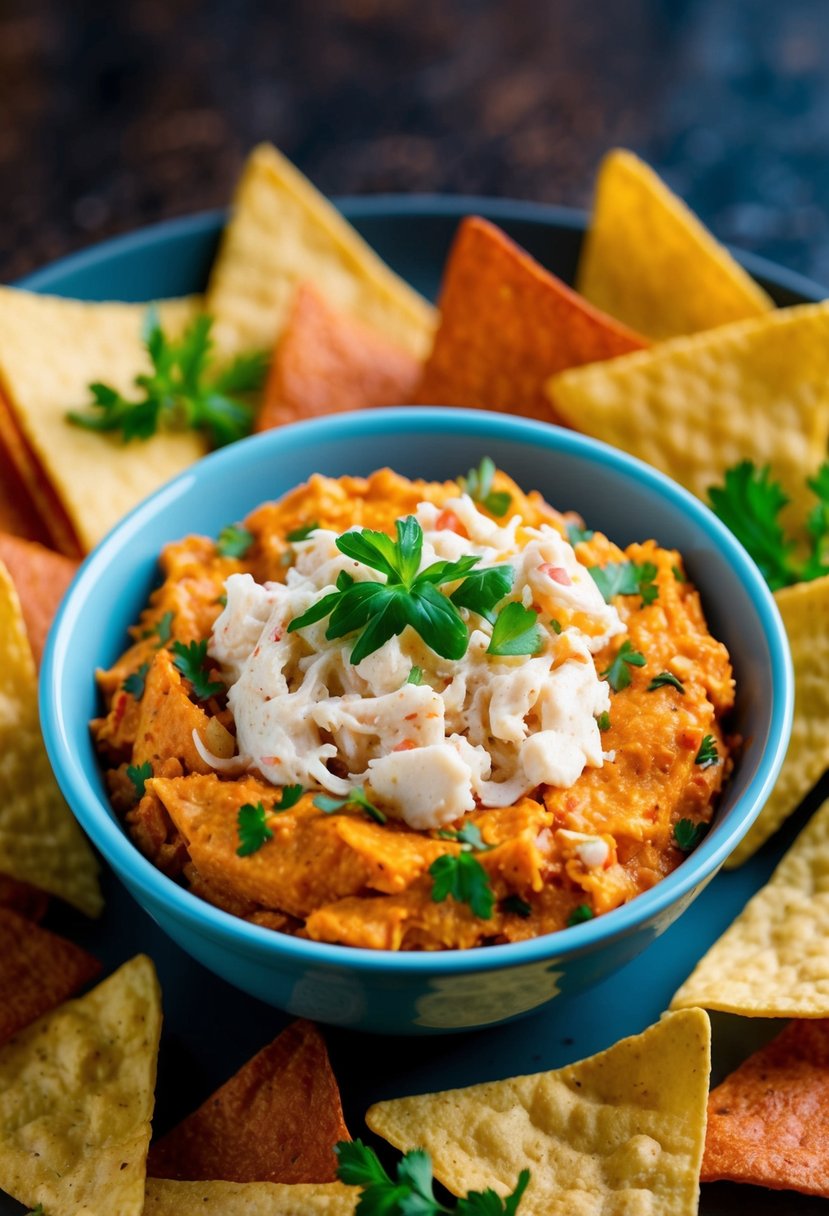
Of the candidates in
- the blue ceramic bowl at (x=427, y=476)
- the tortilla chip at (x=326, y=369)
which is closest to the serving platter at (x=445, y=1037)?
the blue ceramic bowl at (x=427, y=476)

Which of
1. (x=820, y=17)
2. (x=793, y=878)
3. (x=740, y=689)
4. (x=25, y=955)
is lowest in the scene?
(x=25, y=955)

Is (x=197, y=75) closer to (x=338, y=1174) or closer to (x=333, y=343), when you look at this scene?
(x=333, y=343)

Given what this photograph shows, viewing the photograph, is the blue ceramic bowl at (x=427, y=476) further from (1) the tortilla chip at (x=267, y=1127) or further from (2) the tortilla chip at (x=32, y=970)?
(2) the tortilla chip at (x=32, y=970)

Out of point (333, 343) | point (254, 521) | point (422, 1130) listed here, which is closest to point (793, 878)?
point (422, 1130)

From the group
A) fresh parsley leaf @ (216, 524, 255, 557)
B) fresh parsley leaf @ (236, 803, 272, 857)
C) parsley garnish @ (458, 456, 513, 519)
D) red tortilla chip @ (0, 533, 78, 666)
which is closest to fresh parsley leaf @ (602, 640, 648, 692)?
parsley garnish @ (458, 456, 513, 519)

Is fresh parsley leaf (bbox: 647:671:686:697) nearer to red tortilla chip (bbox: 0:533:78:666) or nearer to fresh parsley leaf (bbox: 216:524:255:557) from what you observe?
fresh parsley leaf (bbox: 216:524:255:557)

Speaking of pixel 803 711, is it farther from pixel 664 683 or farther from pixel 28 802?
pixel 28 802
